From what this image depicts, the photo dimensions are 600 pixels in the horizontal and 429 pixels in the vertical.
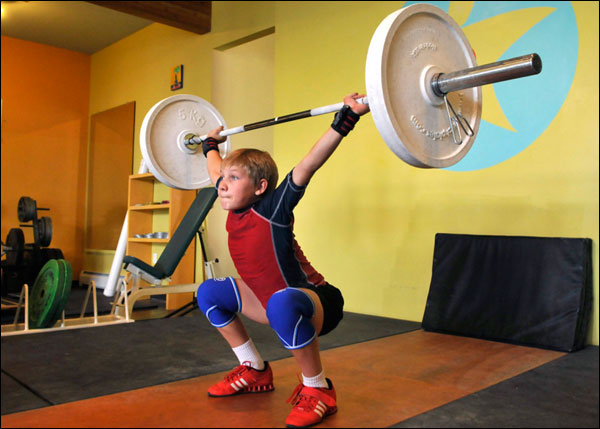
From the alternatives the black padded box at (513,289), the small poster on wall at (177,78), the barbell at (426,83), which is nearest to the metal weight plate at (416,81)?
the barbell at (426,83)

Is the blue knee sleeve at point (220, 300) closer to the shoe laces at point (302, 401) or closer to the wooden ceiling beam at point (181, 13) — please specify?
the shoe laces at point (302, 401)

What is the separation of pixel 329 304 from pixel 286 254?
6.3 inches

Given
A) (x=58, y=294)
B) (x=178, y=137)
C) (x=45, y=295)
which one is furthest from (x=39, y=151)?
(x=178, y=137)

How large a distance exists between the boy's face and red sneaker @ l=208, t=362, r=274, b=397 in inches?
16.4

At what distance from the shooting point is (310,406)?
0.94 metres

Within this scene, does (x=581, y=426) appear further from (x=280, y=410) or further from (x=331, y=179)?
(x=331, y=179)

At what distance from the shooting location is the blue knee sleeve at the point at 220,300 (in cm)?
108

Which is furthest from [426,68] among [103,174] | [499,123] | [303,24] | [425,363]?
[103,174]

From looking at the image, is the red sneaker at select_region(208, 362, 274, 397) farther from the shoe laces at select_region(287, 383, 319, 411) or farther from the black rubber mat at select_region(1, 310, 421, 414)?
the black rubber mat at select_region(1, 310, 421, 414)

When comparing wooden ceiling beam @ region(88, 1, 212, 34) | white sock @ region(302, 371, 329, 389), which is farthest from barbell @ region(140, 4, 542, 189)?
wooden ceiling beam @ region(88, 1, 212, 34)

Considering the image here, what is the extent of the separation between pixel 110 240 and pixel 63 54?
0.72 meters

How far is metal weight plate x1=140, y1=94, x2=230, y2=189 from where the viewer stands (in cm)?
125

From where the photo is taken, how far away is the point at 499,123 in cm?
191

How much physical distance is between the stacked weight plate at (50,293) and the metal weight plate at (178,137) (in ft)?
2.95
